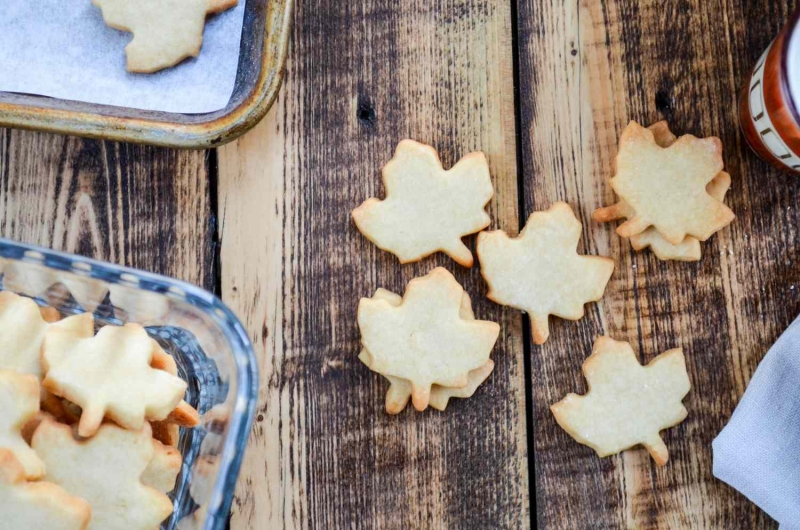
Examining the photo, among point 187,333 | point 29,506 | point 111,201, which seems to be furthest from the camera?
point 111,201

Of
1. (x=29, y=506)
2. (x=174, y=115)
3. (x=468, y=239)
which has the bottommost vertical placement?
(x=29, y=506)

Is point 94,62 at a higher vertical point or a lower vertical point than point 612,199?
higher

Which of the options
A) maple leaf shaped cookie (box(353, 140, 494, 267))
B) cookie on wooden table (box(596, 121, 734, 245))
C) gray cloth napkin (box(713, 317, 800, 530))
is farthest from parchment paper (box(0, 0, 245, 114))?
gray cloth napkin (box(713, 317, 800, 530))

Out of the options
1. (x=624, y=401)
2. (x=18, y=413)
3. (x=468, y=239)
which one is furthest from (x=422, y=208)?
(x=18, y=413)

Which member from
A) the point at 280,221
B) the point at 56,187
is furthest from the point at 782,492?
the point at 56,187

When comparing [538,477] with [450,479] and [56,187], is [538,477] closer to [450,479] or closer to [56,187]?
[450,479]

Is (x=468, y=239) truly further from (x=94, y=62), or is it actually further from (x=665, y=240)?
(x=94, y=62)
